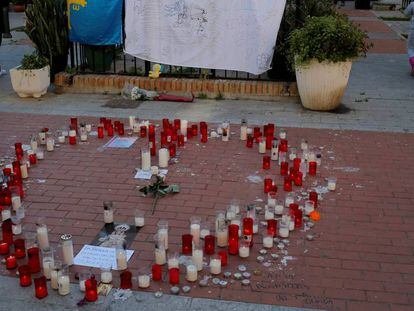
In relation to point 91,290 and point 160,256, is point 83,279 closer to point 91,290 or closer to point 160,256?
point 91,290

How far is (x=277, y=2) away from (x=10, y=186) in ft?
17.1

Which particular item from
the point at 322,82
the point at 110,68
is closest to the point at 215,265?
the point at 322,82

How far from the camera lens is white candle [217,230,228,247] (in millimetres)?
4336

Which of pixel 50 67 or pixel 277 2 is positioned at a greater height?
pixel 277 2

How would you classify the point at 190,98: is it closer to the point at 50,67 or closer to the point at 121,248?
the point at 50,67

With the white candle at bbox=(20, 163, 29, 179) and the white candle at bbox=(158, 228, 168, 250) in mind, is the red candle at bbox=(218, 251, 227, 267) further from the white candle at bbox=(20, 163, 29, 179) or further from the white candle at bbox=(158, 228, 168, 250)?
the white candle at bbox=(20, 163, 29, 179)

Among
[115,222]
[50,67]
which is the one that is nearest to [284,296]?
[115,222]

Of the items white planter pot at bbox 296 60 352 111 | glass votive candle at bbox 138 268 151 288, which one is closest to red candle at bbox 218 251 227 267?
glass votive candle at bbox 138 268 151 288

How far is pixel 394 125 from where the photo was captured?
7586 millimetres

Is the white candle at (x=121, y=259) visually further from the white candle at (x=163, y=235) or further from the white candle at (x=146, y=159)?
the white candle at (x=146, y=159)

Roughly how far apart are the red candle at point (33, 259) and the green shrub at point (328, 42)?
17.1 ft

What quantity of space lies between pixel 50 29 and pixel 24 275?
6248mm

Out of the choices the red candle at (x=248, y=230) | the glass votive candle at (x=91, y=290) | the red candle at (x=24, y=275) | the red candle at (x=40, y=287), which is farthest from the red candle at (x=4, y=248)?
the red candle at (x=248, y=230)

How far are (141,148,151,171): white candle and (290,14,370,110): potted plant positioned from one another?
125 inches
